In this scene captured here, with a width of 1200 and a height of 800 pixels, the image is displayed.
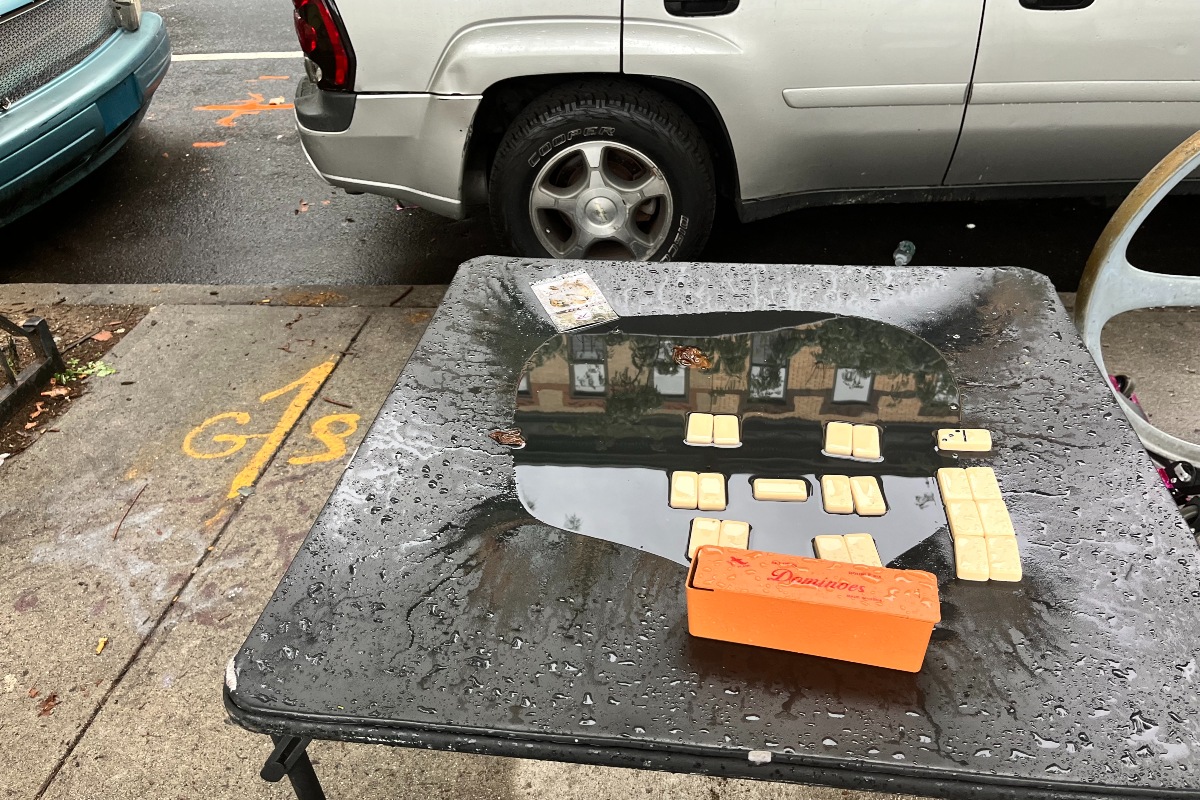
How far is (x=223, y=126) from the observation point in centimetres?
548

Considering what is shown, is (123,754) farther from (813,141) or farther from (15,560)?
(813,141)

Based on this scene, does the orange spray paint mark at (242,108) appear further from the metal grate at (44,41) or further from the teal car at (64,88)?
the metal grate at (44,41)

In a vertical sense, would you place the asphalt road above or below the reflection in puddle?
below

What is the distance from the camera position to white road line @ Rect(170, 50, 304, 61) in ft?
21.4

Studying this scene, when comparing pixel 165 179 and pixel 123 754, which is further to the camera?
pixel 165 179

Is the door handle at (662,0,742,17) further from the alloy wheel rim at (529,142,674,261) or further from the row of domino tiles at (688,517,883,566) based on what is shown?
the row of domino tiles at (688,517,883,566)

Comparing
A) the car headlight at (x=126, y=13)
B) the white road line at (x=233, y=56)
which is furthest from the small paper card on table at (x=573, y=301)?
the white road line at (x=233, y=56)

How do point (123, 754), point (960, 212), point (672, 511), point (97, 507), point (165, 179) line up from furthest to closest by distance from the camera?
point (165, 179), point (960, 212), point (97, 507), point (123, 754), point (672, 511)

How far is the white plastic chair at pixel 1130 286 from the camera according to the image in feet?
6.72

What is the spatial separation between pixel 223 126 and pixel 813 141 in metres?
4.10

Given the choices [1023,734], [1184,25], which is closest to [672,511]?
[1023,734]

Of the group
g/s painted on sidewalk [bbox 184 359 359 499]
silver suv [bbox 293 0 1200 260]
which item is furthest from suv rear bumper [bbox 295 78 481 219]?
g/s painted on sidewalk [bbox 184 359 359 499]

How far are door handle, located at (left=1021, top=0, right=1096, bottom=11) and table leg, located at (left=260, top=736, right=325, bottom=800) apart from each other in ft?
9.72

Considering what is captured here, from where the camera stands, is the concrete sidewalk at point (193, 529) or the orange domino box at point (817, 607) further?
the concrete sidewalk at point (193, 529)
